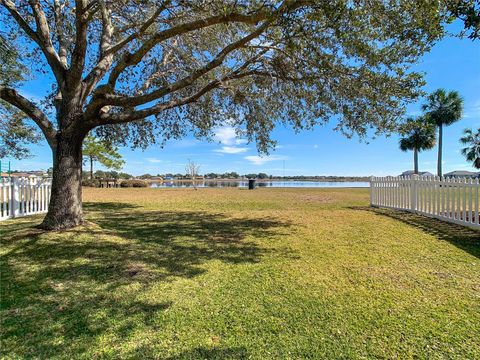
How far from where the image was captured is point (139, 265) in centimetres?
452

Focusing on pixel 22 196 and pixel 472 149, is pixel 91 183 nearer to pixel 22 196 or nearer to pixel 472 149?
pixel 22 196

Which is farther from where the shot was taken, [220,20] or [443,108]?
[443,108]

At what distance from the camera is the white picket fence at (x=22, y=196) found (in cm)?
824

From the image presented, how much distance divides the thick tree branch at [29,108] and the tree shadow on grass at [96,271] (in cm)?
220

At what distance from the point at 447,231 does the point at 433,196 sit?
5.88ft

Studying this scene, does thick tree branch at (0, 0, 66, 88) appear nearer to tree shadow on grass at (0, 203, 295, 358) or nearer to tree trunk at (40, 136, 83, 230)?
tree trunk at (40, 136, 83, 230)

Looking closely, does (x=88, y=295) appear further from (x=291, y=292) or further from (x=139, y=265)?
(x=291, y=292)

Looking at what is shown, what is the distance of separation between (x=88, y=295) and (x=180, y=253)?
1.94 m

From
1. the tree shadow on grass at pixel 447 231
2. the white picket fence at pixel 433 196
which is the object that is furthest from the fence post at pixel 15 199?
the white picket fence at pixel 433 196

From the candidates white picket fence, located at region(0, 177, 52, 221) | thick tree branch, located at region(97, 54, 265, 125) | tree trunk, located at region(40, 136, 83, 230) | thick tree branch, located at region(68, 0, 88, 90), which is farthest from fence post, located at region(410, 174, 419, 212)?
white picket fence, located at region(0, 177, 52, 221)

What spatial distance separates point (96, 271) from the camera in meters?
4.23

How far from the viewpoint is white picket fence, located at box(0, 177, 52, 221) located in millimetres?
8242

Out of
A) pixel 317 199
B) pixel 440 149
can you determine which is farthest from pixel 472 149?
pixel 317 199

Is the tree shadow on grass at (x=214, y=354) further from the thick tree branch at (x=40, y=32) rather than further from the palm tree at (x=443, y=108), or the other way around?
the palm tree at (x=443, y=108)
